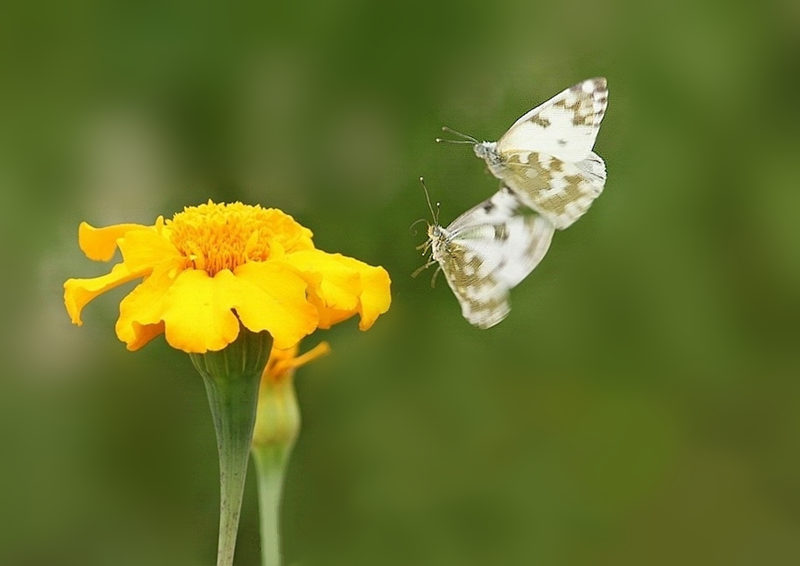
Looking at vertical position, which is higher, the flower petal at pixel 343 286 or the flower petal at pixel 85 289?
the flower petal at pixel 85 289

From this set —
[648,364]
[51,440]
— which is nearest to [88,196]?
[51,440]

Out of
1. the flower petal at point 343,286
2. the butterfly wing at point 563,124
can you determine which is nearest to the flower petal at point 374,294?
the flower petal at point 343,286

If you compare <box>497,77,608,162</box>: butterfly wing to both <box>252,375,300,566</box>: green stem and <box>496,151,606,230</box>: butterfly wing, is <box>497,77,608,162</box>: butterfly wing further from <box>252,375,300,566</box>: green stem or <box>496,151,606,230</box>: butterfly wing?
<box>252,375,300,566</box>: green stem

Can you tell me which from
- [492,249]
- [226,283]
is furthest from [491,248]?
[226,283]

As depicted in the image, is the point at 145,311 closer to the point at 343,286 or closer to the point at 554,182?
the point at 343,286

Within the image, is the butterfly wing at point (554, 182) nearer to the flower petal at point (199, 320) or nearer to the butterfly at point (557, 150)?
the butterfly at point (557, 150)

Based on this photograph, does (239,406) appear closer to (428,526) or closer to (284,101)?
(428,526)

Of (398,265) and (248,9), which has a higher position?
(248,9)
